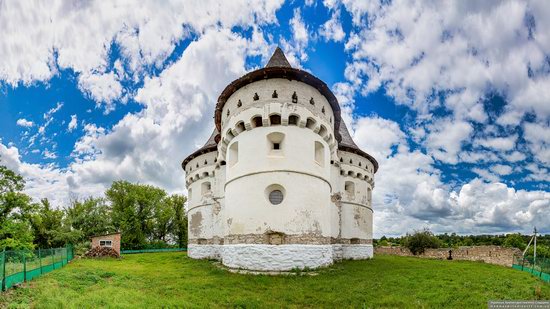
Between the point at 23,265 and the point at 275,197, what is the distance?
9.59 meters

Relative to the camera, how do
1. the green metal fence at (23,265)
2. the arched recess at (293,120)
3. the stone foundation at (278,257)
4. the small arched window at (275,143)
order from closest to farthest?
the green metal fence at (23,265)
the stone foundation at (278,257)
the small arched window at (275,143)
the arched recess at (293,120)

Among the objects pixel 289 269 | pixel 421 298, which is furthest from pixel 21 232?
pixel 421 298

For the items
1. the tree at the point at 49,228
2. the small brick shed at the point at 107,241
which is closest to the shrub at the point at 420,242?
the small brick shed at the point at 107,241

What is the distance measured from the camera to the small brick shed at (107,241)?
86.7 ft

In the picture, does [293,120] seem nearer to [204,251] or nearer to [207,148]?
[207,148]

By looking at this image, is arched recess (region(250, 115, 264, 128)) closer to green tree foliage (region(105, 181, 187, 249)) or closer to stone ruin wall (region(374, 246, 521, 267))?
stone ruin wall (region(374, 246, 521, 267))

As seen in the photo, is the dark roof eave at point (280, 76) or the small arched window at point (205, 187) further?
the small arched window at point (205, 187)

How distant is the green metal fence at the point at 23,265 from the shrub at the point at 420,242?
3002cm

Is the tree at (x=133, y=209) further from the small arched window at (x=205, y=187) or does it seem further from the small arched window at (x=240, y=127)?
the small arched window at (x=240, y=127)

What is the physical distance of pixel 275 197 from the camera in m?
14.6

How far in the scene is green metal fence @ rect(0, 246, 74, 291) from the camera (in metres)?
9.21

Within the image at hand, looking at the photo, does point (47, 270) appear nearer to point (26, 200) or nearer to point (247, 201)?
point (247, 201)

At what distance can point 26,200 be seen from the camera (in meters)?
23.1

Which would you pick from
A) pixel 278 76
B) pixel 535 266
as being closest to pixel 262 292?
pixel 278 76
